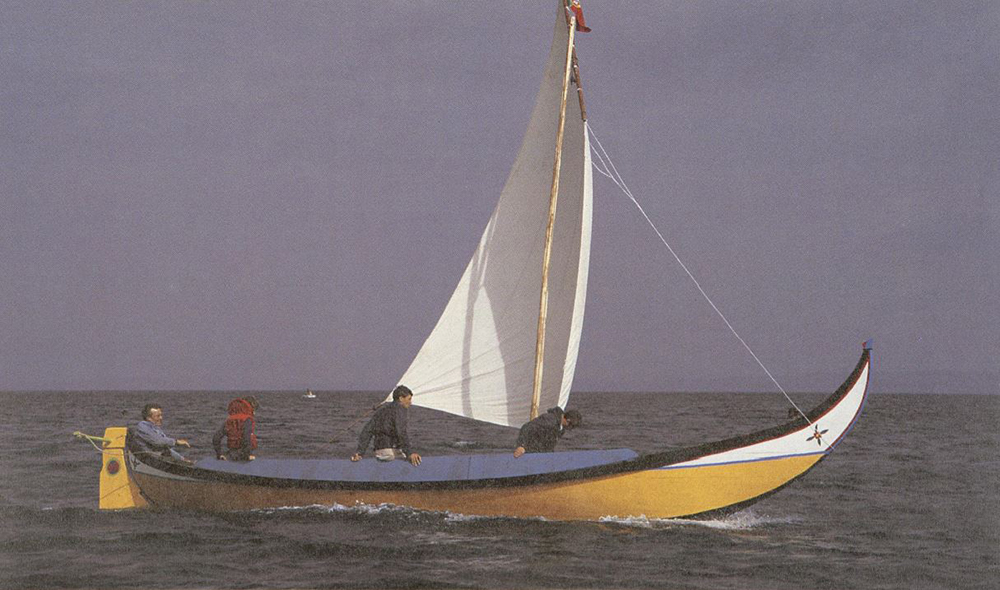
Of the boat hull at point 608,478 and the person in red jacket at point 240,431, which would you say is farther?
the person in red jacket at point 240,431

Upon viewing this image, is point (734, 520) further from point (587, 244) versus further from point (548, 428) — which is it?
point (587, 244)

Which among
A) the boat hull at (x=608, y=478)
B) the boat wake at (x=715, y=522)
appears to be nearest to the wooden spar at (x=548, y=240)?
the boat hull at (x=608, y=478)

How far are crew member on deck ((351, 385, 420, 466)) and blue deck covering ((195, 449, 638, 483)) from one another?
226 millimetres

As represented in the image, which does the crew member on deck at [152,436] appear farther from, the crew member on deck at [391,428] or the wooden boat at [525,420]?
the crew member on deck at [391,428]

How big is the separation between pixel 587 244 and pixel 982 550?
29.0ft

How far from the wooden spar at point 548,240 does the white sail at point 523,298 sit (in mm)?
452

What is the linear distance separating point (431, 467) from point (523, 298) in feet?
13.8

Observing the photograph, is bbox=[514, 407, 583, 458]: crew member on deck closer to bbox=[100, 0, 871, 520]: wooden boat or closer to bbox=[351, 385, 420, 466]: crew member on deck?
bbox=[100, 0, 871, 520]: wooden boat

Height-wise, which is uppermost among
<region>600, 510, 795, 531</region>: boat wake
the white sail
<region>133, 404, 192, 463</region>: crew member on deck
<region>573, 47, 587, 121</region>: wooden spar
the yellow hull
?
<region>573, 47, 587, 121</region>: wooden spar

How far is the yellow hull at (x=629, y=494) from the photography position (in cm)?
1294

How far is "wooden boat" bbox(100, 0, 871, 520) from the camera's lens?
1301 centimetres

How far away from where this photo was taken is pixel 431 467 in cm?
1370

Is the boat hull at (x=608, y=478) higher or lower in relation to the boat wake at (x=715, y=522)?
higher

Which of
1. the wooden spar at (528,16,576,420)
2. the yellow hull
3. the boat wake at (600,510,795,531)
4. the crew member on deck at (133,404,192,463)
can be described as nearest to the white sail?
the wooden spar at (528,16,576,420)
